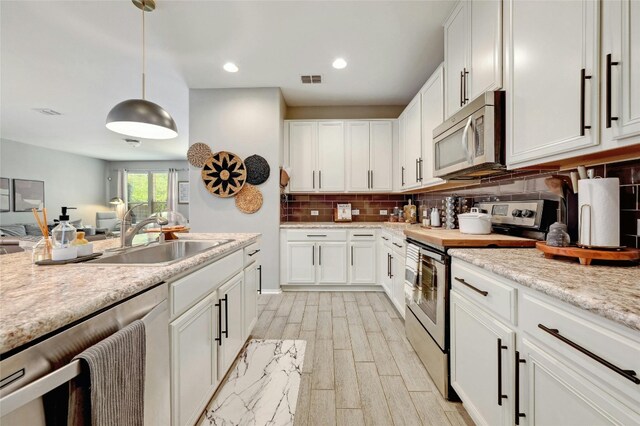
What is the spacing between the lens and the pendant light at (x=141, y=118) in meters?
1.79

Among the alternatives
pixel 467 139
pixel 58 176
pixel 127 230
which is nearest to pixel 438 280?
pixel 467 139

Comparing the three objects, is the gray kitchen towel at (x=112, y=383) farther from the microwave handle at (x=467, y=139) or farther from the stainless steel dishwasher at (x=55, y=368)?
the microwave handle at (x=467, y=139)

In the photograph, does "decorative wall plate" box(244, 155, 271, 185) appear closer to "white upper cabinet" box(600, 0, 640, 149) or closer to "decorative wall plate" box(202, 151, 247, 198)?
"decorative wall plate" box(202, 151, 247, 198)

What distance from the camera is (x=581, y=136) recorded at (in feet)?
3.61

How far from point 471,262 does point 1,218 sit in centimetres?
892

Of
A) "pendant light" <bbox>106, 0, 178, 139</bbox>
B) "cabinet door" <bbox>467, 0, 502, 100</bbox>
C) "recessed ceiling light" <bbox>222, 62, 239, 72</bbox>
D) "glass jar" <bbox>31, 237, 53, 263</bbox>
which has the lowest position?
"glass jar" <bbox>31, 237, 53, 263</bbox>

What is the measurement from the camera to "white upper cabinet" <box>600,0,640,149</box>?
91 centimetres

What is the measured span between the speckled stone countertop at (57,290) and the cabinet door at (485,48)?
192cm

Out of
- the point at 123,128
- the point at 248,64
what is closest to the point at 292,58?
the point at 248,64

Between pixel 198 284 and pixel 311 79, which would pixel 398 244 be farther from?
pixel 311 79

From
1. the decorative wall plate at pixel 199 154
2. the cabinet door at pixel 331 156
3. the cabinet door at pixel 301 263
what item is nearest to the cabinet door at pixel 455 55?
the cabinet door at pixel 331 156

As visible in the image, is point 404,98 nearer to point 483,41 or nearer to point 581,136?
point 483,41

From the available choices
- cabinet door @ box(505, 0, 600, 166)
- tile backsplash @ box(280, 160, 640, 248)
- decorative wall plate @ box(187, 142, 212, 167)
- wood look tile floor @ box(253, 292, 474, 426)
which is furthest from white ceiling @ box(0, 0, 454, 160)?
wood look tile floor @ box(253, 292, 474, 426)

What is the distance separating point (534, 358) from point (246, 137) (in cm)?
342
